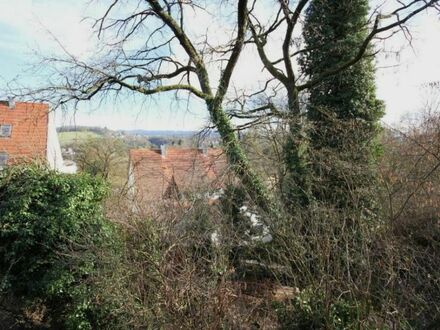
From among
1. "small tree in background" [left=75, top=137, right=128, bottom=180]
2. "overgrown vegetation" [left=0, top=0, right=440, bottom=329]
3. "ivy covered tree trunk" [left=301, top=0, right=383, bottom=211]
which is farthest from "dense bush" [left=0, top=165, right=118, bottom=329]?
"small tree in background" [left=75, top=137, right=128, bottom=180]

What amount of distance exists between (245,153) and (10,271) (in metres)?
4.60

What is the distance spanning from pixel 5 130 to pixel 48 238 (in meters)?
18.7

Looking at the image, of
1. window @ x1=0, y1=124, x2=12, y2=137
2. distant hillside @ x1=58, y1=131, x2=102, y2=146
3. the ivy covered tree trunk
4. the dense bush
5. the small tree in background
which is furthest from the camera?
the small tree in background

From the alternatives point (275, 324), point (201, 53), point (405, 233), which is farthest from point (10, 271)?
point (201, 53)

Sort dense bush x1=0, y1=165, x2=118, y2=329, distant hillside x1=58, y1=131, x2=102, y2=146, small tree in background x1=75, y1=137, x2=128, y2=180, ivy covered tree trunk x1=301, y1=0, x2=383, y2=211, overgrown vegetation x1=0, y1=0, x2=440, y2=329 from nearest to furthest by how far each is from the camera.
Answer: overgrown vegetation x1=0, y1=0, x2=440, y2=329 → dense bush x1=0, y1=165, x2=118, y2=329 → ivy covered tree trunk x1=301, y1=0, x2=383, y2=211 → distant hillside x1=58, y1=131, x2=102, y2=146 → small tree in background x1=75, y1=137, x2=128, y2=180

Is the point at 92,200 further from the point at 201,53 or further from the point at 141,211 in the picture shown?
the point at 201,53

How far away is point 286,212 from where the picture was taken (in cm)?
514

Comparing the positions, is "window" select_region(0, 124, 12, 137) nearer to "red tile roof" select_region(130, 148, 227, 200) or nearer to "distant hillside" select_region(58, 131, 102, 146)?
"distant hillside" select_region(58, 131, 102, 146)

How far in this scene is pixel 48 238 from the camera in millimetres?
5988

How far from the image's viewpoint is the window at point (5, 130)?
21.6 meters

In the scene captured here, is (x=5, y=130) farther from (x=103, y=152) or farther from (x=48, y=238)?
(x=48, y=238)

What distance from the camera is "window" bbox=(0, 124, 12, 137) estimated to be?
70.7 feet

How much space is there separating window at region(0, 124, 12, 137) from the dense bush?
17230 mm

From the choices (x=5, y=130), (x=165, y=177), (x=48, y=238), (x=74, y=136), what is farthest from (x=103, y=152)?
(x=165, y=177)
